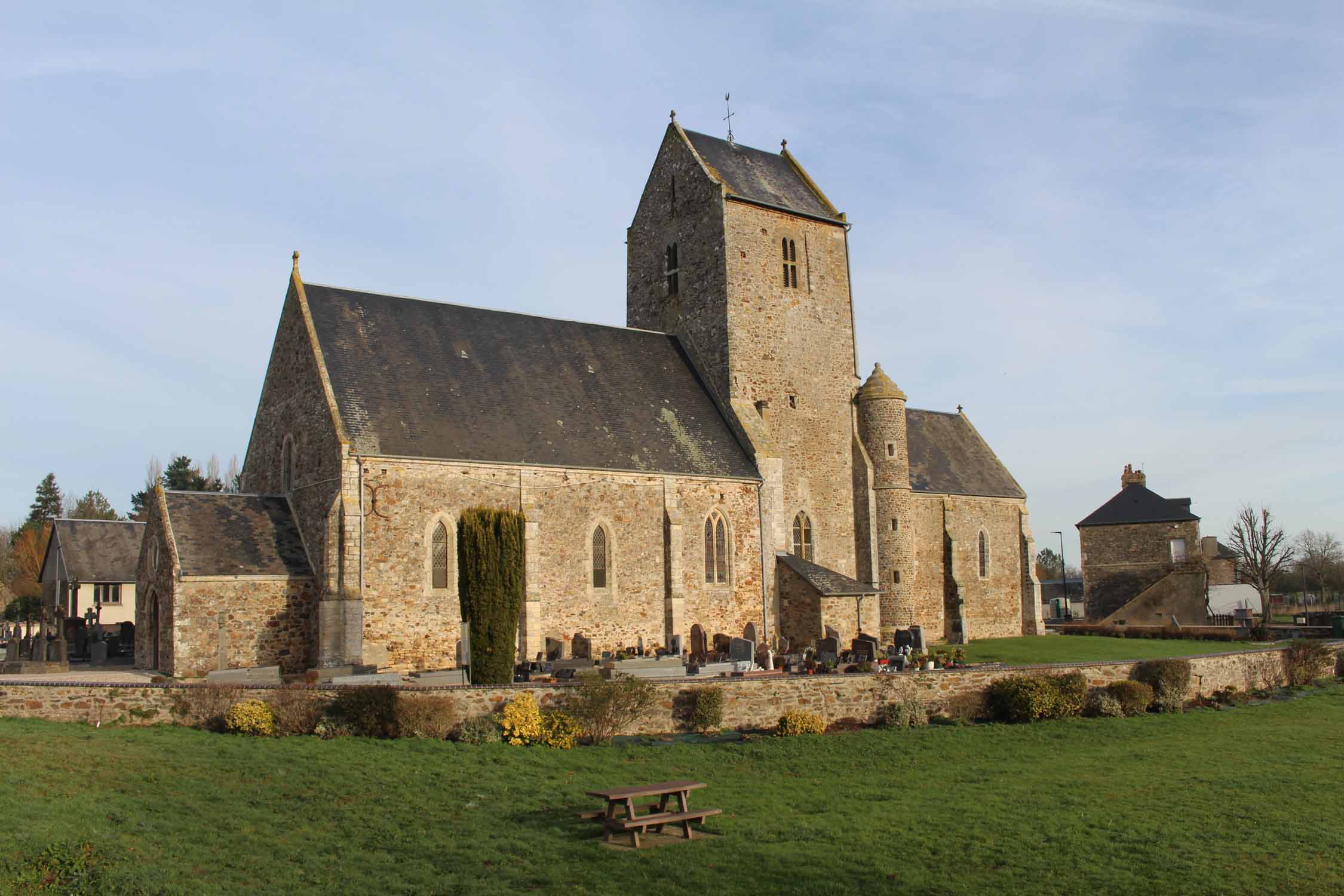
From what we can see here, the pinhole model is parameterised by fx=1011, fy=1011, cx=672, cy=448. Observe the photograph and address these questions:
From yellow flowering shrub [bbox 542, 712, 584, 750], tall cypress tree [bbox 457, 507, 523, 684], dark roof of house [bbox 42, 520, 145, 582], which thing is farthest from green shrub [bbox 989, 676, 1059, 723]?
dark roof of house [bbox 42, 520, 145, 582]

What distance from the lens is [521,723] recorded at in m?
18.5

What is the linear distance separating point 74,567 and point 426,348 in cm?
2236

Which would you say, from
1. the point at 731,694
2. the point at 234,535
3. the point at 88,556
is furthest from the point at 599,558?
the point at 88,556

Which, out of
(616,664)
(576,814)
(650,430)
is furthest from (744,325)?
(576,814)

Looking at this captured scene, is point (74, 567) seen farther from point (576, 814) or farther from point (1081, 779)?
point (1081, 779)

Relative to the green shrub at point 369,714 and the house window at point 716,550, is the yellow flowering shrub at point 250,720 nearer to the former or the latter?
the green shrub at point 369,714

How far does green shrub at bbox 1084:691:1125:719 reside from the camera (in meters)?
22.8

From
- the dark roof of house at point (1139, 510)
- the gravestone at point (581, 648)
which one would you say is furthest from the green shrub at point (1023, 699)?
the dark roof of house at point (1139, 510)

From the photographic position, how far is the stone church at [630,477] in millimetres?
26531

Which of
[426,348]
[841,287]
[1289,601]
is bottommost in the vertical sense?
[1289,601]

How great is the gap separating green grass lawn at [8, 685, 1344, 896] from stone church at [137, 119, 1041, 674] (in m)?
8.84

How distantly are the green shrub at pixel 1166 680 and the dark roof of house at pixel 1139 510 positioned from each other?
3769 cm

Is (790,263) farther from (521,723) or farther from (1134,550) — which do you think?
(1134,550)

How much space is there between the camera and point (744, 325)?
120ft
